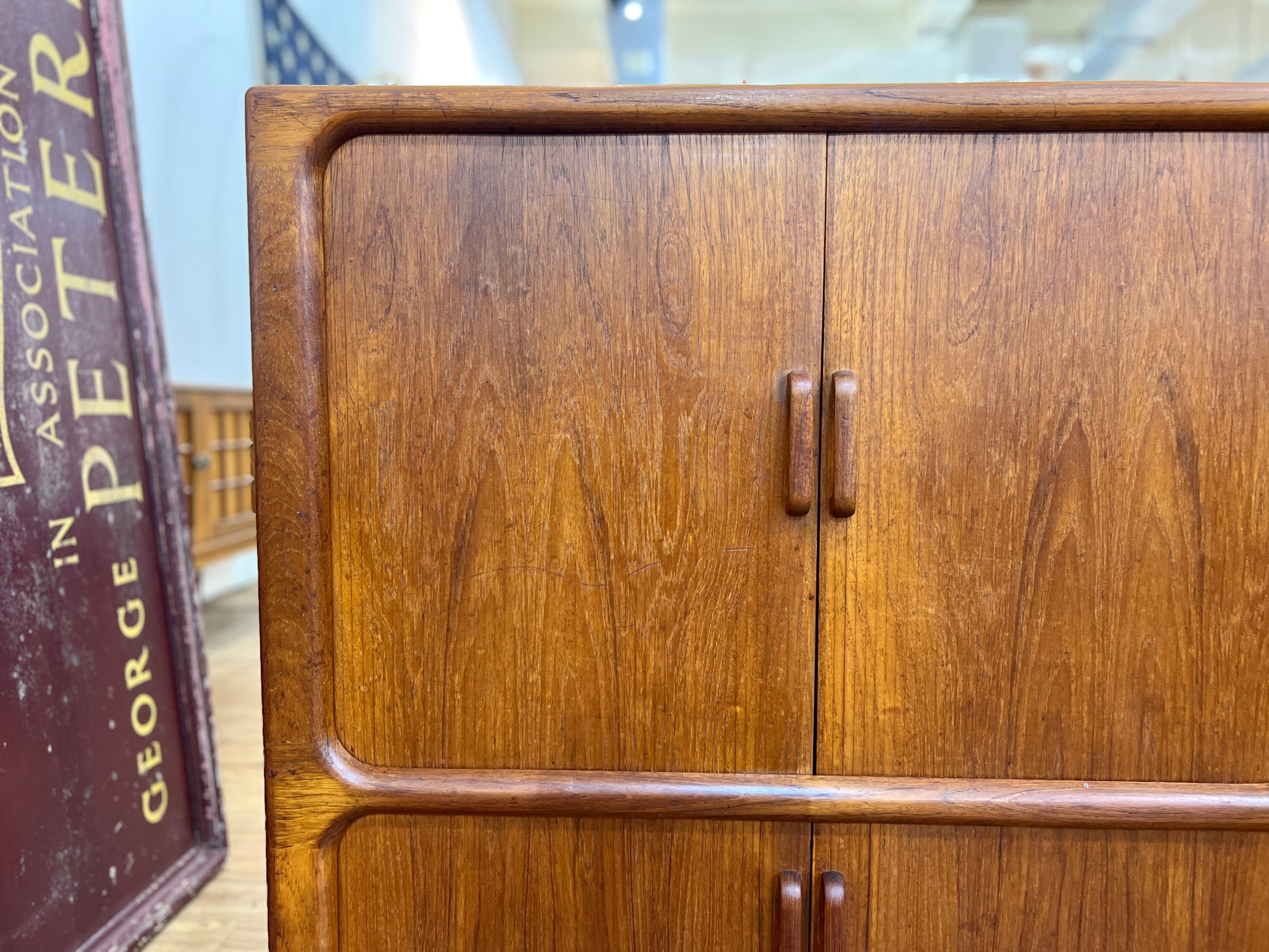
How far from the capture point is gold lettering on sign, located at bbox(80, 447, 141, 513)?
0.99 meters

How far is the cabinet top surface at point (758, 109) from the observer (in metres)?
0.60

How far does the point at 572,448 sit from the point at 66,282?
2.63 feet

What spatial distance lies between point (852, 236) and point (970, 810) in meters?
0.50

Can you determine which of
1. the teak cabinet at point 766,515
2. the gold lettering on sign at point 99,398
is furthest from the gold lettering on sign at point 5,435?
the teak cabinet at point 766,515

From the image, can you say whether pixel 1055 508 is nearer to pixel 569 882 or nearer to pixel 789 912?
pixel 789 912

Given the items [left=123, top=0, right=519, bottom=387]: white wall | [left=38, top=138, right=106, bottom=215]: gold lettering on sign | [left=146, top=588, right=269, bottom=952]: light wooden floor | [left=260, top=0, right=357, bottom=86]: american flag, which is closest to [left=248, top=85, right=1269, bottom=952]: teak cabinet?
[left=146, top=588, right=269, bottom=952]: light wooden floor

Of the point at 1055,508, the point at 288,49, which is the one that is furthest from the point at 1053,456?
the point at 288,49

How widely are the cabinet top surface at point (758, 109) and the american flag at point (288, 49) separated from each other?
6.40 ft

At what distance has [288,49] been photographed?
2.38 meters

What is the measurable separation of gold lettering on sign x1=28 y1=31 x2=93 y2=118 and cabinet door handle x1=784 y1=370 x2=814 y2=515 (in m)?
1.04

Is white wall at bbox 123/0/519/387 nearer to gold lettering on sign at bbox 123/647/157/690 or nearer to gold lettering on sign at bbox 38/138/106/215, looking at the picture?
gold lettering on sign at bbox 38/138/106/215

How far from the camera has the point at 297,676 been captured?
65cm

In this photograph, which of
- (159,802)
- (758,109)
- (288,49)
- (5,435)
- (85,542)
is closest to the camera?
(758,109)

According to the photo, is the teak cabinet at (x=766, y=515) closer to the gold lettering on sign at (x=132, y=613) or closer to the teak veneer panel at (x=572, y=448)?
the teak veneer panel at (x=572, y=448)
